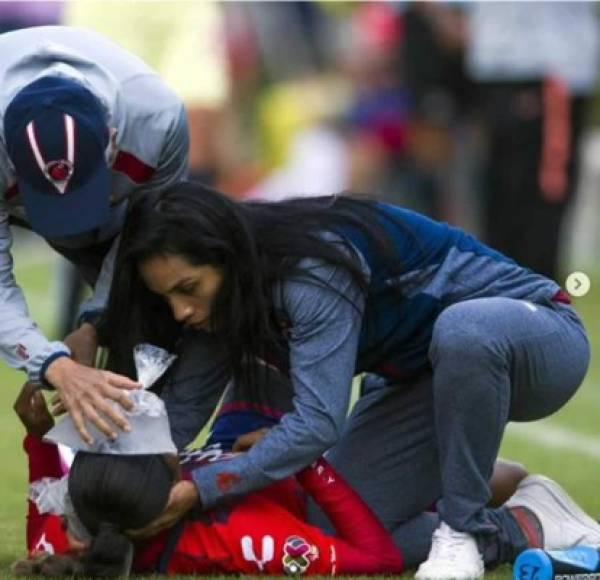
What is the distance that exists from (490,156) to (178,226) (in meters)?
7.95

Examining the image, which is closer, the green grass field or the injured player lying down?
the injured player lying down

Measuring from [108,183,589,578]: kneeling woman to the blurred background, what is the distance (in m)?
1.12

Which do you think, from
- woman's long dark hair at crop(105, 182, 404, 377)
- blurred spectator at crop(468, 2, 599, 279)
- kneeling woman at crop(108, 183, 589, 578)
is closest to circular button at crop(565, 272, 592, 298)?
kneeling woman at crop(108, 183, 589, 578)

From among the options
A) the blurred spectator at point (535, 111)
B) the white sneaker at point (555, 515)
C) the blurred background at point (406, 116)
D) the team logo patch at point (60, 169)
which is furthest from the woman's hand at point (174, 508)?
the blurred spectator at point (535, 111)

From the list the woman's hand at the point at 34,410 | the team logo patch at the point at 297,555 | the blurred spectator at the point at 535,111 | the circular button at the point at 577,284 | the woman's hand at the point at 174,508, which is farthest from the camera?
the blurred spectator at the point at 535,111

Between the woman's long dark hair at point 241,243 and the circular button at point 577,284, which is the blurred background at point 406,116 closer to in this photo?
the circular button at point 577,284

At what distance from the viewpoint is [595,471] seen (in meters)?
7.50

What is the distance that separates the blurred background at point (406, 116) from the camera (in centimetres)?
1168

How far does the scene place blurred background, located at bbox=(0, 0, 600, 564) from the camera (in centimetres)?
1168

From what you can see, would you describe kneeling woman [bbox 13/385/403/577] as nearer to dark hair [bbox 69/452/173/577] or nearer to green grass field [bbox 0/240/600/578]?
dark hair [bbox 69/452/173/577]

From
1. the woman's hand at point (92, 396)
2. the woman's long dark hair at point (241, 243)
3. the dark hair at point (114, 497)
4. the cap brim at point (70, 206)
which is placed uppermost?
the cap brim at point (70, 206)

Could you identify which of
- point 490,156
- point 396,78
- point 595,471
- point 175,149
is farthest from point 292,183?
point 175,149

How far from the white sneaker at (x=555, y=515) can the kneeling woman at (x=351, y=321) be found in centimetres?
13

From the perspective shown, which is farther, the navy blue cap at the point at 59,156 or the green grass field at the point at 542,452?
the green grass field at the point at 542,452
